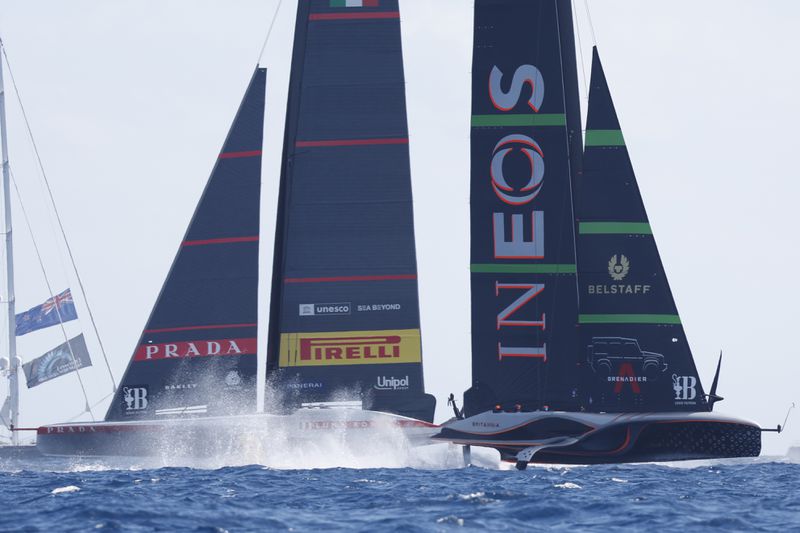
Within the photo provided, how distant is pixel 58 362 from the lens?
50.0 m

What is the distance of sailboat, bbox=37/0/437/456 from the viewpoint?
104 feet

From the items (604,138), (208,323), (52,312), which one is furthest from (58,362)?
(604,138)

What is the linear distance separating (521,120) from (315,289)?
18.9ft

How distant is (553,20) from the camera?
101ft

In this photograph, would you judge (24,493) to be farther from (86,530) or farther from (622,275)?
(622,275)

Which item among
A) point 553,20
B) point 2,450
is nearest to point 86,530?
point 553,20

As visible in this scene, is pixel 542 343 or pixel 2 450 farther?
pixel 2 450

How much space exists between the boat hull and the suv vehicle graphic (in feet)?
12.3

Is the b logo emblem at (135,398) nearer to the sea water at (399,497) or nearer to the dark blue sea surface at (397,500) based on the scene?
the sea water at (399,497)

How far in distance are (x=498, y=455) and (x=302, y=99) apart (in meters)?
8.84

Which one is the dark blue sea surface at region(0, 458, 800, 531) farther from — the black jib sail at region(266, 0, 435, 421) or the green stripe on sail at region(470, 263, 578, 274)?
the green stripe on sail at region(470, 263, 578, 274)

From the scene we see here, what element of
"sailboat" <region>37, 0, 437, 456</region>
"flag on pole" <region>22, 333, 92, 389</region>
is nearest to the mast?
"flag on pole" <region>22, 333, 92, 389</region>

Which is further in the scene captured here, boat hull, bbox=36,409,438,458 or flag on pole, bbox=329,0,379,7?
flag on pole, bbox=329,0,379,7

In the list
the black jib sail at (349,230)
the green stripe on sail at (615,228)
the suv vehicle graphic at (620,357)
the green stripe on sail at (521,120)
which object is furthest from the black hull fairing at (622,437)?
the green stripe on sail at (521,120)
